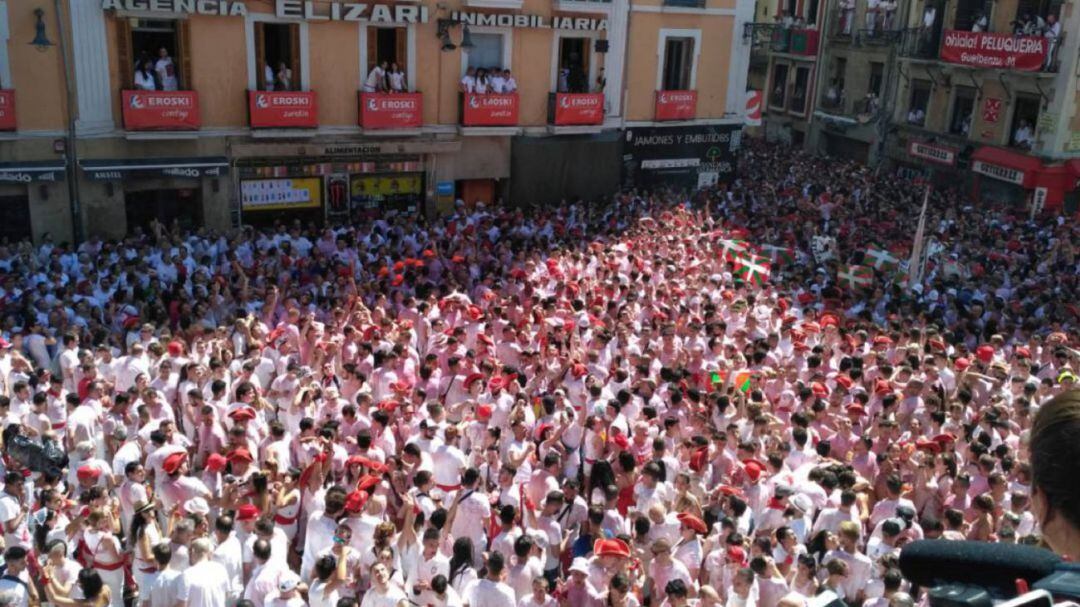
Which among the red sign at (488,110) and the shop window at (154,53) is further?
the red sign at (488,110)

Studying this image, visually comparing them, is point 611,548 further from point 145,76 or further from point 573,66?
point 573,66

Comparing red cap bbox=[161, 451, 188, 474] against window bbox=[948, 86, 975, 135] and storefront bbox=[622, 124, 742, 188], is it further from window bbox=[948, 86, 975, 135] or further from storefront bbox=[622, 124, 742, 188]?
window bbox=[948, 86, 975, 135]

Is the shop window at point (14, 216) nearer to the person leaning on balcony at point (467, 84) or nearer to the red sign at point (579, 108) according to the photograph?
the person leaning on balcony at point (467, 84)

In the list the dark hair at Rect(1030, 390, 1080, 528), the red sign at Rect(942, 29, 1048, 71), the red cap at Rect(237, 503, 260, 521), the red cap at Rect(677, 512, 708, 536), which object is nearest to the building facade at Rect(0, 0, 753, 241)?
the red sign at Rect(942, 29, 1048, 71)

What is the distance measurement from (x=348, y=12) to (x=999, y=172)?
18.7 metres

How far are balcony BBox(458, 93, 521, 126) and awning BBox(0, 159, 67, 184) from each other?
8.52 metres

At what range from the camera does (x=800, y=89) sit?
38.1 metres

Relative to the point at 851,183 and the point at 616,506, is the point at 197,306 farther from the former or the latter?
the point at 851,183

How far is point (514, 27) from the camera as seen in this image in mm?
22766

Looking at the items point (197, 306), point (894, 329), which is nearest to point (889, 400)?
point (894, 329)

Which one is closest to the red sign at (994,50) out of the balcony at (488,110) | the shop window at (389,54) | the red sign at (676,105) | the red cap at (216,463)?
the red sign at (676,105)

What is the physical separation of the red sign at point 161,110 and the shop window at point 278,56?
5.30 feet

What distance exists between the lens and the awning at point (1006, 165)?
87.4 ft

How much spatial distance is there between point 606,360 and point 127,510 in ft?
19.4
